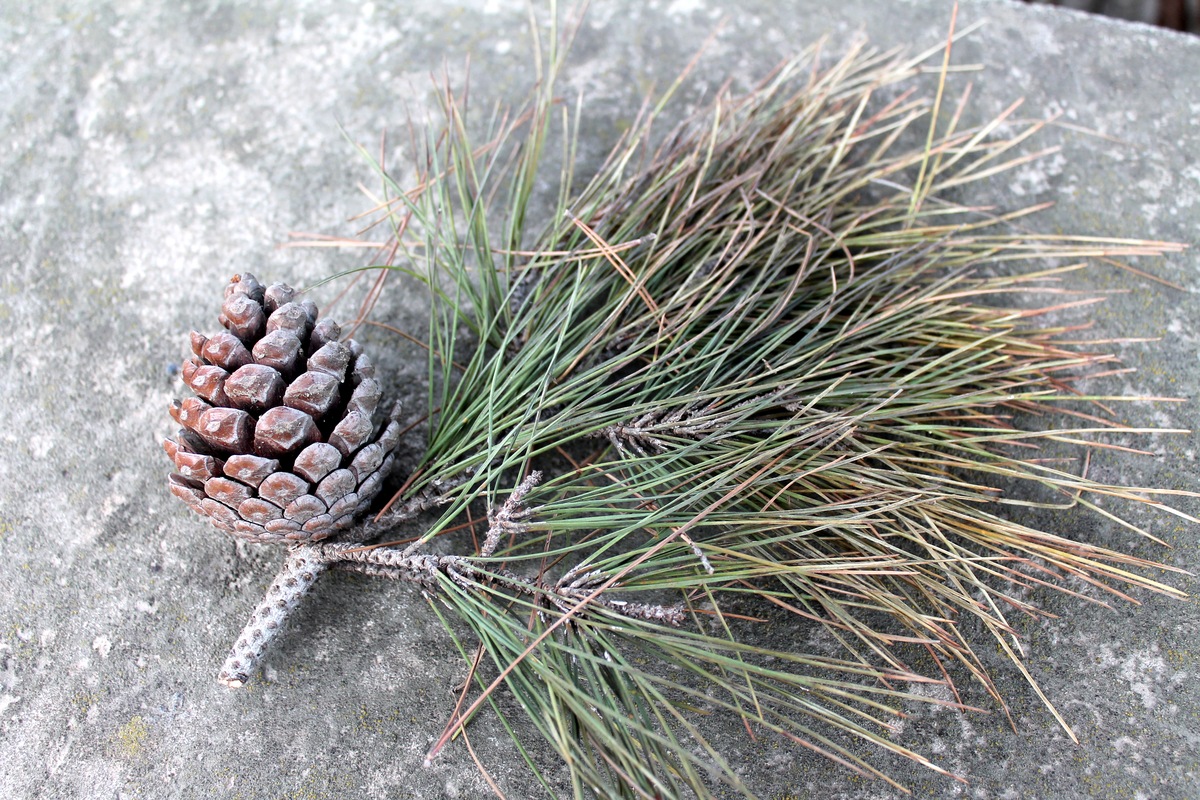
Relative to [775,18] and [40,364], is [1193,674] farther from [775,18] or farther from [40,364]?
[40,364]

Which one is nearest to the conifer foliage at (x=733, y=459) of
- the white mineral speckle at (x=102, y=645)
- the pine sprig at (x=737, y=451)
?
the pine sprig at (x=737, y=451)

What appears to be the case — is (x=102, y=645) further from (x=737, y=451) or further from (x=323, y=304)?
(x=737, y=451)

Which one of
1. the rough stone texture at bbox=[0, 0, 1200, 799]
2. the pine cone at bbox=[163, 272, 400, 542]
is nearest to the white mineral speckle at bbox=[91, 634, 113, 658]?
the rough stone texture at bbox=[0, 0, 1200, 799]

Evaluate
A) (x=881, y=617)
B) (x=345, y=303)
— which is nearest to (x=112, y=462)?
(x=345, y=303)

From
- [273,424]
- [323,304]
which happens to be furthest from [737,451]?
[323,304]

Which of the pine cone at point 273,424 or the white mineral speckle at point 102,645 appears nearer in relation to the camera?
the pine cone at point 273,424

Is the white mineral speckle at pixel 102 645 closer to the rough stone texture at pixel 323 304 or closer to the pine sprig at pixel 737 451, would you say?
the rough stone texture at pixel 323 304
